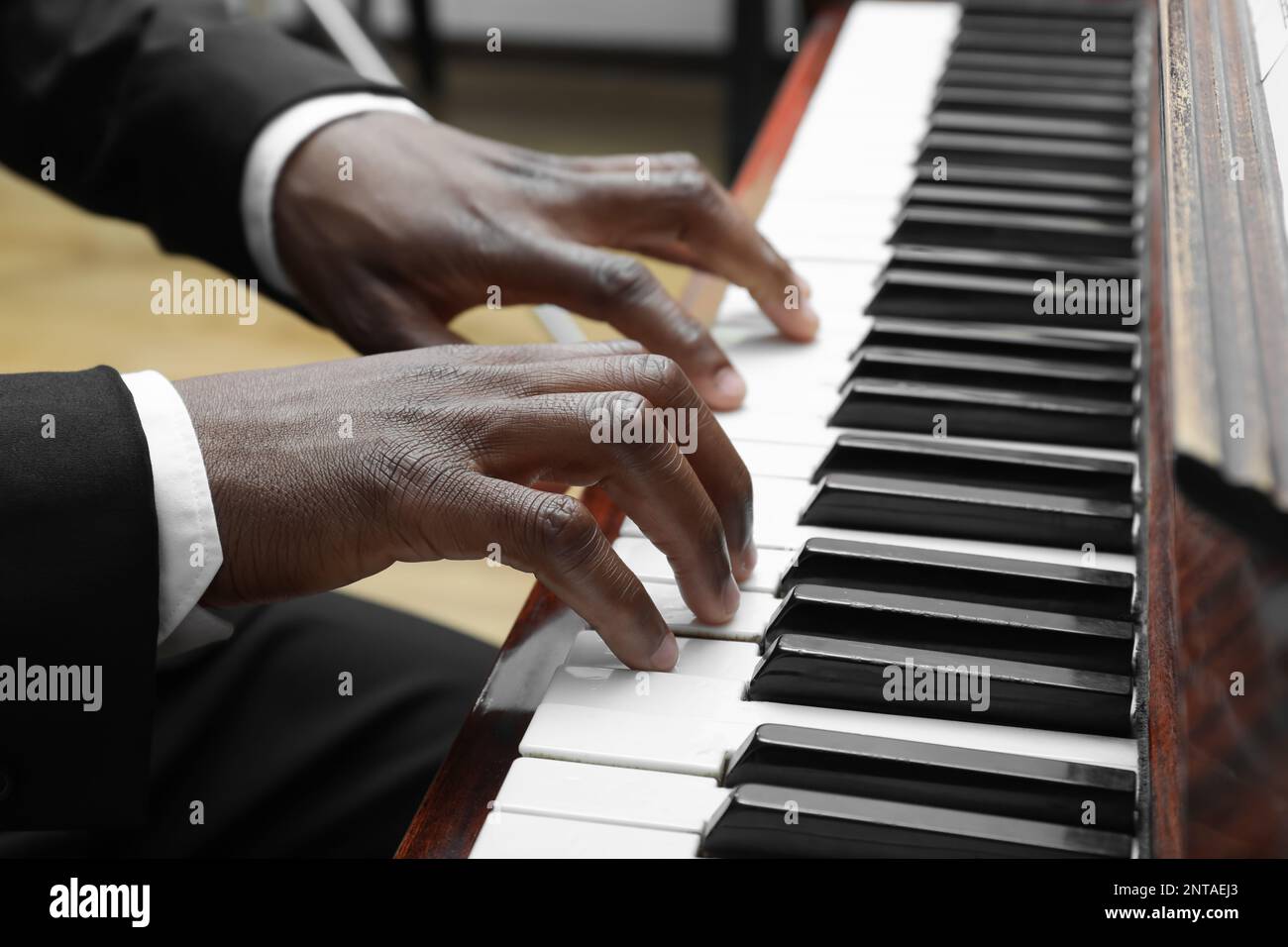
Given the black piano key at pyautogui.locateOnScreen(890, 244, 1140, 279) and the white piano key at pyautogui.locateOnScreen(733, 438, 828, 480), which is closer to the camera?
the white piano key at pyautogui.locateOnScreen(733, 438, 828, 480)

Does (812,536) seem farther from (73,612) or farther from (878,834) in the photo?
(73,612)

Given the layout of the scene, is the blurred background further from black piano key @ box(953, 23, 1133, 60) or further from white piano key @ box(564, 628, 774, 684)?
white piano key @ box(564, 628, 774, 684)

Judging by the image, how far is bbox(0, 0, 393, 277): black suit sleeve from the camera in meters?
1.25

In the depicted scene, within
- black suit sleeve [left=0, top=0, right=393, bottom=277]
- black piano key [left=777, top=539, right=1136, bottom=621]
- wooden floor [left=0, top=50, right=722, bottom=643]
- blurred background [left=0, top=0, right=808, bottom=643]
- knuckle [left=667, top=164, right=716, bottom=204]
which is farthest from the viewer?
blurred background [left=0, top=0, right=808, bottom=643]

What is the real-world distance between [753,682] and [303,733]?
46 cm

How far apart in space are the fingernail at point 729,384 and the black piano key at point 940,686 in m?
0.30

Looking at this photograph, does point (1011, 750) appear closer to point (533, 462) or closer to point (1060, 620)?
point (1060, 620)

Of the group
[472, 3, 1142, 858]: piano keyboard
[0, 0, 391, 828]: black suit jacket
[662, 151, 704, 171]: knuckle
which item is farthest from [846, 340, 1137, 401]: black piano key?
[0, 0, 391, 828]: black suit jacket

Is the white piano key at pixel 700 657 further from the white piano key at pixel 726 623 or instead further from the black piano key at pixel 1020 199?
the black piano key at pixel 1020 199

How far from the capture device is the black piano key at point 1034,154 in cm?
137

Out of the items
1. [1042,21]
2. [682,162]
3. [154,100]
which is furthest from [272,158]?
[1042,21]

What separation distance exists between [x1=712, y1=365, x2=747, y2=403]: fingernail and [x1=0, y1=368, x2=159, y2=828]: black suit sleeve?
442 mm

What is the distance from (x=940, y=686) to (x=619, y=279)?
1.43 ft

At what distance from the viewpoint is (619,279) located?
3.41 ft
